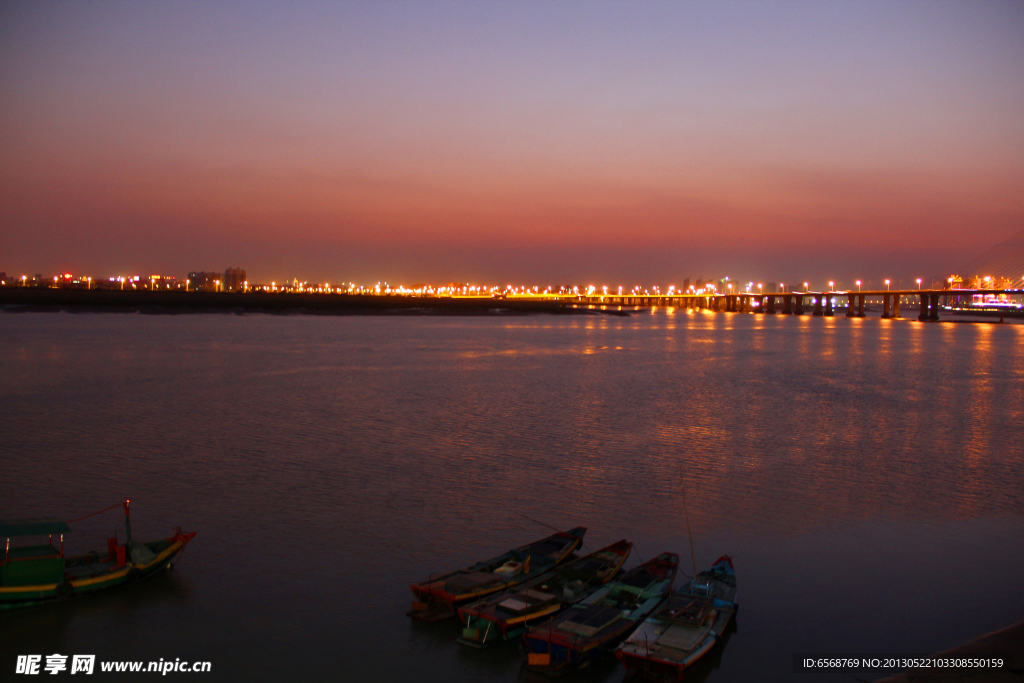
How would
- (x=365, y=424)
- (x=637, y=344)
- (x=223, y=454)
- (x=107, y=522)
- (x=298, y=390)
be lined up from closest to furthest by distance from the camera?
(x=107, y=522)
(x=223, y=454)
(x=365, y=424)
(x=298, y=390)
(x=637, y=344)

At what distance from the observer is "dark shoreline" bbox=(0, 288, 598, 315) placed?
378ft

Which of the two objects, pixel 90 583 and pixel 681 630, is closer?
pixel 681 630

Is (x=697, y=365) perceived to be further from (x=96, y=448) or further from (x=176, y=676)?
(x=176, y=676)

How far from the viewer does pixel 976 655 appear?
7.16 m

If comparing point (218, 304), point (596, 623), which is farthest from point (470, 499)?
point (218, 304)

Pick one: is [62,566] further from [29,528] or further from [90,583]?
[29,528]

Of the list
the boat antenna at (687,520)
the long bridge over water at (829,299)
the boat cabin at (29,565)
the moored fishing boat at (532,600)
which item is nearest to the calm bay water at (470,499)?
the boat antenna at (687,520)

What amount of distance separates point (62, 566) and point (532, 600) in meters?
5.53

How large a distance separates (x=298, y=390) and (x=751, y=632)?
22146 mm

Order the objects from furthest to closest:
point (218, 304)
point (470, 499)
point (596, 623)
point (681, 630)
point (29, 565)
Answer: point (218, 304) → point (470, 499) → point (29, 565) → point (596, 623) → point (681, 630)

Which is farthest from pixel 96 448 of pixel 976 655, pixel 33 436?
pixel 976 655

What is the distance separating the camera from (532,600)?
7957 millimetres

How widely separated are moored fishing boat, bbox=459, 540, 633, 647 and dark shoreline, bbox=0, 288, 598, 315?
118533 millimetres

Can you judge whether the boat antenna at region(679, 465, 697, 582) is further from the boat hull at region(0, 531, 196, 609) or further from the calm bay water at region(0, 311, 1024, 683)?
the boat hull at region(0, 531, 196, 609)
